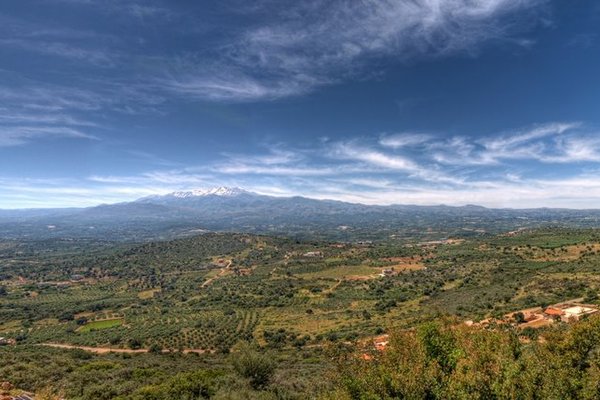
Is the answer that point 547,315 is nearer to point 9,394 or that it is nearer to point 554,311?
point 554,311

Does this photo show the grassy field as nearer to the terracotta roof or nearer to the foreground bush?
the foreground bush

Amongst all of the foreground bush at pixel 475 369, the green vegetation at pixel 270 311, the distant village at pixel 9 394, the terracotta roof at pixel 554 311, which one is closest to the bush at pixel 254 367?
the green vegetation at pixel 270 311

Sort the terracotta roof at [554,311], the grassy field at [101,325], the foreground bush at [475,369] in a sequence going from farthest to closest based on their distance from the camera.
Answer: the grassy field at [101,325] → the terracotta roof at [554,311] → the foreground bush at [475,369]

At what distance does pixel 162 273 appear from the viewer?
150m

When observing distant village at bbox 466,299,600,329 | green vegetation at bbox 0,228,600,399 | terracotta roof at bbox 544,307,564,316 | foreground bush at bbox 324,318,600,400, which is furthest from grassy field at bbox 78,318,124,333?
terracotta roof at bbox 544,307,564,316

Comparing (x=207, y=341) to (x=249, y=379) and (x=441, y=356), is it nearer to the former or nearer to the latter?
(x=249, y=379)

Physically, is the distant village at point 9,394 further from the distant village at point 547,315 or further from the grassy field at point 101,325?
the grassy field at point 101,325

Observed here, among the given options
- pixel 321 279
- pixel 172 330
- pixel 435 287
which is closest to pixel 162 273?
pixel 321 279

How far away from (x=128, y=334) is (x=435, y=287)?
71.6m

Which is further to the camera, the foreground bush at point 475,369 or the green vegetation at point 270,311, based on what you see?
the green vegetation at point 270,311

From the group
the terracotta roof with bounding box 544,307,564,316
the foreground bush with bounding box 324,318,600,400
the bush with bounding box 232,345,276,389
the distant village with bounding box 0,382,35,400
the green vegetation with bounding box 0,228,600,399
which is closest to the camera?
the foreground bush with bounding box 324,318,600,400

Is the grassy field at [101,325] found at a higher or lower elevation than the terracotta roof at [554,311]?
lower

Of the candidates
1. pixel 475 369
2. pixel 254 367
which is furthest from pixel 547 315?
pixel 254 367

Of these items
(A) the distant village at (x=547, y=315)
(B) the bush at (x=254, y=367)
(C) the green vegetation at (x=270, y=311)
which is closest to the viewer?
(C) the green vegetation at (x=270, y=311)
